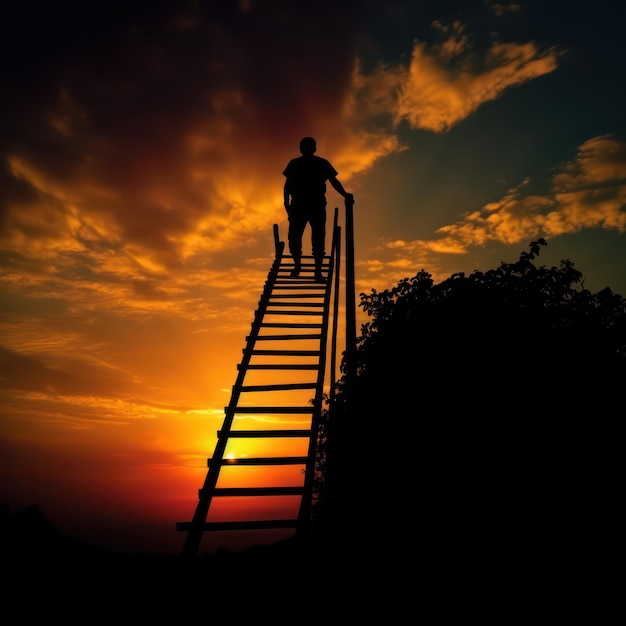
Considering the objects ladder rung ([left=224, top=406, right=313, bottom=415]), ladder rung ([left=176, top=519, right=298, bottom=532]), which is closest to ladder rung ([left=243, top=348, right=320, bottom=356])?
ladder rung ([left=224, top=406, right=313, bottom=415])

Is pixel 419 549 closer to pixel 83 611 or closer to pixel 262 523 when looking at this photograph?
pixel 262 523

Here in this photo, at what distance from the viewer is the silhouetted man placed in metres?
7.50

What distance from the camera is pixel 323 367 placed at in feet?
17.3

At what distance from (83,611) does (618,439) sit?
244 inches

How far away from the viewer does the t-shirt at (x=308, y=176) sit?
7492 millimetres

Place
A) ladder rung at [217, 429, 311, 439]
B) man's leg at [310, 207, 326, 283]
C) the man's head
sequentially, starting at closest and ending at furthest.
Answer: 1. ladder rung at [217, 429, 311, 439]
2. the man's head
3. man's leg at [310, 207, 326, 283]

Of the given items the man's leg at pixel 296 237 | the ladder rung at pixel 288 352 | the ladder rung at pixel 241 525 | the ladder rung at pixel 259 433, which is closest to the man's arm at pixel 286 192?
the man's leg at pixel 296 237

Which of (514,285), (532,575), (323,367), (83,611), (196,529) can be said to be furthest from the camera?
(514,285)

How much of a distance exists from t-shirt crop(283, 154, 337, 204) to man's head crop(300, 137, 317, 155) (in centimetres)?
10

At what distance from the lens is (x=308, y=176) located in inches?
296

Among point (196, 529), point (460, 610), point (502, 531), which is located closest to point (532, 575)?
point (502, 531)

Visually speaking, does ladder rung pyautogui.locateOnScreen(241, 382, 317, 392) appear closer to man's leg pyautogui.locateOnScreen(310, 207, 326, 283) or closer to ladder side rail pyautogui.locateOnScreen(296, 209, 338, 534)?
ladder side rail pyautogui.locateOnScreen(296, 209, 338, 534)

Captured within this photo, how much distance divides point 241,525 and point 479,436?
304cm

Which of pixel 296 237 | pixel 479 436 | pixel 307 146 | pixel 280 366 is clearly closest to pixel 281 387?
pixel 280 366
